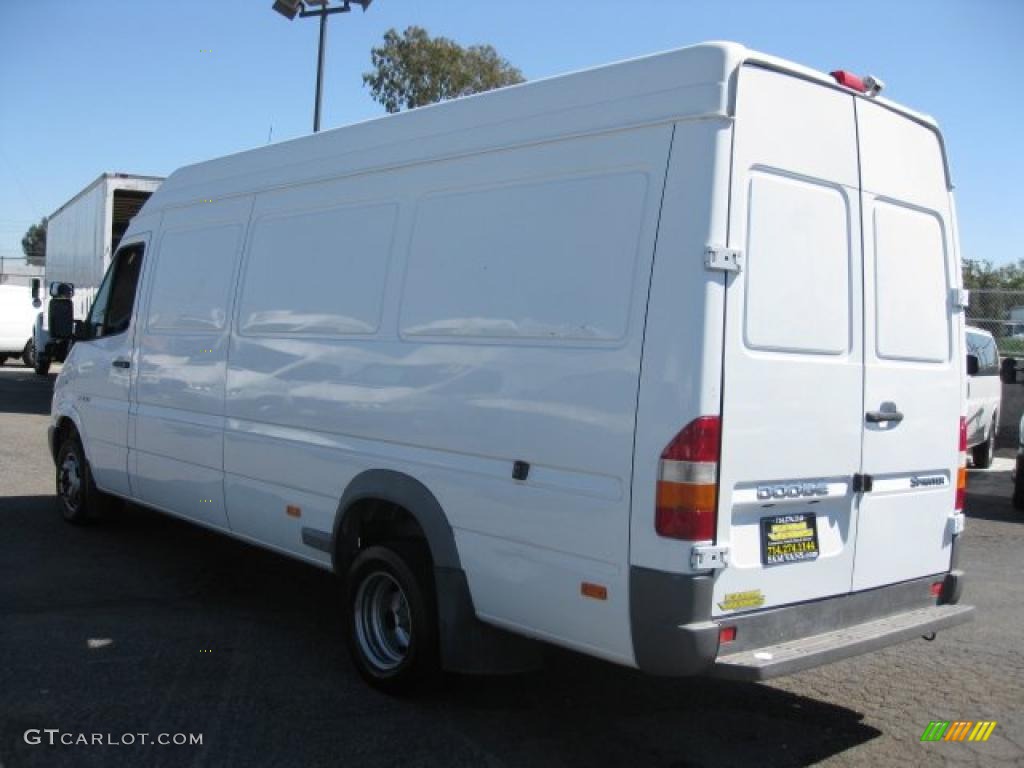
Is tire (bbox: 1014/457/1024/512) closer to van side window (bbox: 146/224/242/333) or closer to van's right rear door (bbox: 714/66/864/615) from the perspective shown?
van's right rear door (bbox: 714/66/864/615)

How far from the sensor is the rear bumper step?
3.57 metres

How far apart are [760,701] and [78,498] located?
5681 millimetres

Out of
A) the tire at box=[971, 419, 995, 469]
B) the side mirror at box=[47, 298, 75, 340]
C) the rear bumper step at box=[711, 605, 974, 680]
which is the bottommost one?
the rear bumper step at box=[711, 605, 974, 680]

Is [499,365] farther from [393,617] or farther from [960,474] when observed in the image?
[960,474]

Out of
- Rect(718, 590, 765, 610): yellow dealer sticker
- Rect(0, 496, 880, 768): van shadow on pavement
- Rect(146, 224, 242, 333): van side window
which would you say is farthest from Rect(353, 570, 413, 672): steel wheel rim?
Rect(146, 224, 242, 333): van side window

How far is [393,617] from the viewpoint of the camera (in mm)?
4918

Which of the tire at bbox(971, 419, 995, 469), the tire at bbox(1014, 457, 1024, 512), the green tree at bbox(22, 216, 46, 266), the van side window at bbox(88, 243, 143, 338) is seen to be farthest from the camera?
the green tree at bbox(22, 216, 46, 266)

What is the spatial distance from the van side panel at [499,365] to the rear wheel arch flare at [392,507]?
0.06 m

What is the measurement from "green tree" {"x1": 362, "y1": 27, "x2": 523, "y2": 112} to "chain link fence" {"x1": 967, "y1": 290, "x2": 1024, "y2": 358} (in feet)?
51.4

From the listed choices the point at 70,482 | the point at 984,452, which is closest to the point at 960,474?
the point at 70,482

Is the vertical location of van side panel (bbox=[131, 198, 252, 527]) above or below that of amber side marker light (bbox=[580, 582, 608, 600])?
above

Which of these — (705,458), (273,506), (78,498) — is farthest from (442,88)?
(705,458)

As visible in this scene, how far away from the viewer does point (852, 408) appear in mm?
4078

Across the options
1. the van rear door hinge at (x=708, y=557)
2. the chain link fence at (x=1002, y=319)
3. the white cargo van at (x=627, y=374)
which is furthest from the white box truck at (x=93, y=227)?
the chain link fence at (x=1002, y=319)
